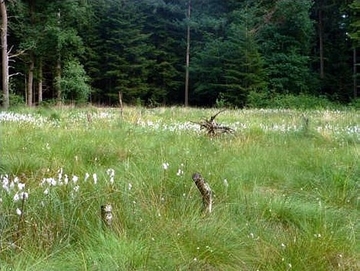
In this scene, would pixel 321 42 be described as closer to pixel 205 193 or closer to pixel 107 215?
pixel 205 193

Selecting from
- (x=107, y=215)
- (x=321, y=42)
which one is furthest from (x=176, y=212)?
(x=321, y=42)

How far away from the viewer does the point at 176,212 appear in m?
3.28

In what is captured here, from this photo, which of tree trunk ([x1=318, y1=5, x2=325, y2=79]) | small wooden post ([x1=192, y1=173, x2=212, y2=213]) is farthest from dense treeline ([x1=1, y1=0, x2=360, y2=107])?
small wooden post ([x1=192, y1=173, x2=212, y2=213])

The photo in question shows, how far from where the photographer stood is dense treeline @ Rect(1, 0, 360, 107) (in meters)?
30.4

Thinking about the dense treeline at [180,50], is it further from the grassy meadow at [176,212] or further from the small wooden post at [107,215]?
the small wooden post at [107,215]

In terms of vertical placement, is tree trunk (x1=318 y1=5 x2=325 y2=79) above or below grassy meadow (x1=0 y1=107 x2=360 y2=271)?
above

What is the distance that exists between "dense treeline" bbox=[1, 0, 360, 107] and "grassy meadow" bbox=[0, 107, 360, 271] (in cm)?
2261

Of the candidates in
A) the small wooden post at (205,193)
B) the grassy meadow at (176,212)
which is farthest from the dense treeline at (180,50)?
the small wooden post at (205,193)

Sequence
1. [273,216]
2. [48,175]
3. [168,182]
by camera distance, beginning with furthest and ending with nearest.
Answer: [48,175], [168,182], [273,216]

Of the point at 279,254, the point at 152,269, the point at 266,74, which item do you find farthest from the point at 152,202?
the point at 266,74

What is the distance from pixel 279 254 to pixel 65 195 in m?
1.78

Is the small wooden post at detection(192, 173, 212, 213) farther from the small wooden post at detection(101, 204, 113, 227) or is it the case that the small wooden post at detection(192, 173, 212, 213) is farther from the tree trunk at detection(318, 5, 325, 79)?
the tree trunk at detection(318, 5, 325, 79)

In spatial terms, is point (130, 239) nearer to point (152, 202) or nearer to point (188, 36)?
point (152, 202)

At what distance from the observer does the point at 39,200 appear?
314cm
